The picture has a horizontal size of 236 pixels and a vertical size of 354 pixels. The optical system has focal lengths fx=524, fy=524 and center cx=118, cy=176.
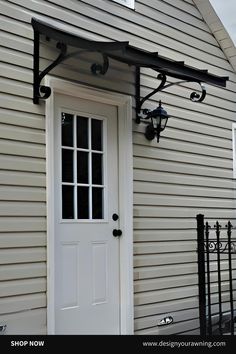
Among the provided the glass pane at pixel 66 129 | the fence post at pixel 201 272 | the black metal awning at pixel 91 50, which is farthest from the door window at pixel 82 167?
the fence post at pixel 201 272

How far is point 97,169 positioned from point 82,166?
0.19 metres

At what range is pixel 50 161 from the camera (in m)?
4.21

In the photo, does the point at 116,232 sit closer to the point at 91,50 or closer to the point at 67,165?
the point at 67,165

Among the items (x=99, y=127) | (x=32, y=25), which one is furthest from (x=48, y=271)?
(x=32, y=25)

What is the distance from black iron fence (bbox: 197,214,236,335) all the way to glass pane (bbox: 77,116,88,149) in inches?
58.2

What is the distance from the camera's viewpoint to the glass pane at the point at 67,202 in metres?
4.41

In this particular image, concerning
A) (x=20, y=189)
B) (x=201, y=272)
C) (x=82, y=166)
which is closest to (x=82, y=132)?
(x=82, y=166)

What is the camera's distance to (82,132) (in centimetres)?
464

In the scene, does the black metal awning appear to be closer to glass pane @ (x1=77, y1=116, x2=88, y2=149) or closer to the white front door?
the white front door

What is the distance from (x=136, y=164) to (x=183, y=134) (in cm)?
90

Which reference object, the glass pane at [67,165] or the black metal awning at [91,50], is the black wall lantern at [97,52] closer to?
the black metal awning at [91,50]

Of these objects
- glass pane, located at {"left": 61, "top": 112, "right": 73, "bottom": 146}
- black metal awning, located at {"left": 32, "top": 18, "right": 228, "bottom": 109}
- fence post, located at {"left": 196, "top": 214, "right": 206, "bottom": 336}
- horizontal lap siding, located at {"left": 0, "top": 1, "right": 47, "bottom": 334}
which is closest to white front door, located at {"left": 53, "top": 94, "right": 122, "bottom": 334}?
glass pane, located at {"left": 61, "top": 112, "right": 73, "bottom": 146}
